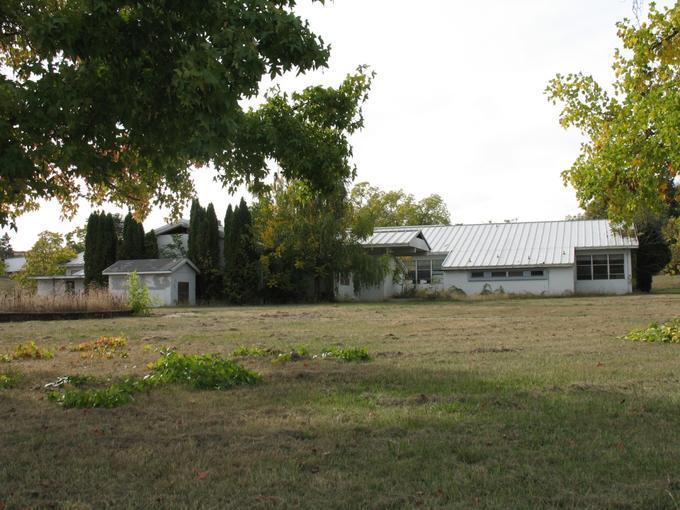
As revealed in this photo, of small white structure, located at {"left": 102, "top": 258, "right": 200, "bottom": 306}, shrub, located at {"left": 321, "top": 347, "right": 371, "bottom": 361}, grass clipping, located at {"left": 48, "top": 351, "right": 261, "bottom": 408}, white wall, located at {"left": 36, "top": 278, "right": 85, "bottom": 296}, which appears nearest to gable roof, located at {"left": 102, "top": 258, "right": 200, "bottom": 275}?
small white structure, located at {"left": 102, "top": 258, "right": 200, "bottom": 306}

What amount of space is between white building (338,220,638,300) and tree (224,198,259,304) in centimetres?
585

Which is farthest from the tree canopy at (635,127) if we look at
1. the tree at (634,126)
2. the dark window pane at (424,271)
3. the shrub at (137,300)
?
the dark window pane at (424,271)

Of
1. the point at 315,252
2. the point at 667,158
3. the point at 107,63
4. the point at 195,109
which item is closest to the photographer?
the point at 195,109

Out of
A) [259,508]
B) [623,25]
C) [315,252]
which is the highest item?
[623,25]

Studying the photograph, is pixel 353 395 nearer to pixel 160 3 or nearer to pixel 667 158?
pixel 160 3

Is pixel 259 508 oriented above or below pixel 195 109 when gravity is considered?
below

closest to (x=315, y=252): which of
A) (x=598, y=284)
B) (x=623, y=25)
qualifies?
(x=598, y=284)

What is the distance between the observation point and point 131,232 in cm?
4603

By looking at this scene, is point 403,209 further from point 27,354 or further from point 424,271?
point 27,354

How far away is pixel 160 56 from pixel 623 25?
36.1 feet

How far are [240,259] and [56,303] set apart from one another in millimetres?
16477

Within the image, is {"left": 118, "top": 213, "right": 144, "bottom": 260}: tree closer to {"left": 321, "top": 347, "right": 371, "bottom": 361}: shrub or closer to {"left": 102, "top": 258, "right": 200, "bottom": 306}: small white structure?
→ {"left": 102, "top": 258, "right": 200, "bottom": 306}: small white structure

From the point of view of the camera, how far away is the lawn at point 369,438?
4.47 metres

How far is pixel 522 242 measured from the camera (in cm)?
4838
